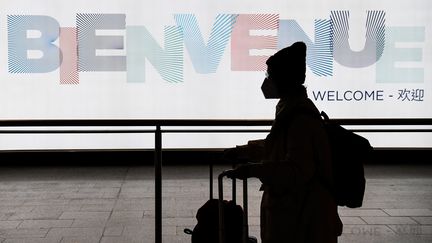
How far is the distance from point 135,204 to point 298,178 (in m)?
4.61

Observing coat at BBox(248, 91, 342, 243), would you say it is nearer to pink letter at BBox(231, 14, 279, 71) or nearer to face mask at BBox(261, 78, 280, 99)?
face mask at BBox(261, 78, 280, 99)

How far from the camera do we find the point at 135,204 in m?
6.46

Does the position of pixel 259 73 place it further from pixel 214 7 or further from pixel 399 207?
pixel 399 207

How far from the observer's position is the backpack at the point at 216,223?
2725mm

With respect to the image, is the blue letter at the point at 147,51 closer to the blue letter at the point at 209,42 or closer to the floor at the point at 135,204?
the blue letter at the point at 209,42

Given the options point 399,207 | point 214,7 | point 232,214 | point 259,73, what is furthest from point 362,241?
point 214,7

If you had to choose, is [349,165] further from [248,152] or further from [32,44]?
[32,44]

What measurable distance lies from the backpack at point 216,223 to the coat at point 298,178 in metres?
0.49

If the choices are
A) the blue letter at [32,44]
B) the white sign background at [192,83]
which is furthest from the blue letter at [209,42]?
the blue letter at [32,44]

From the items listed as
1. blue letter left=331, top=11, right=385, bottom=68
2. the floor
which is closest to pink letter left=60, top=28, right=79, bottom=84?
the floor

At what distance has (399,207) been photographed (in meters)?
6.30

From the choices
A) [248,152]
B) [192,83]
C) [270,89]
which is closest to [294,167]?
[270,89]

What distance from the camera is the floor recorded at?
16.7 feet

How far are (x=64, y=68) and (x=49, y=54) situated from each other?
0.32 metres
